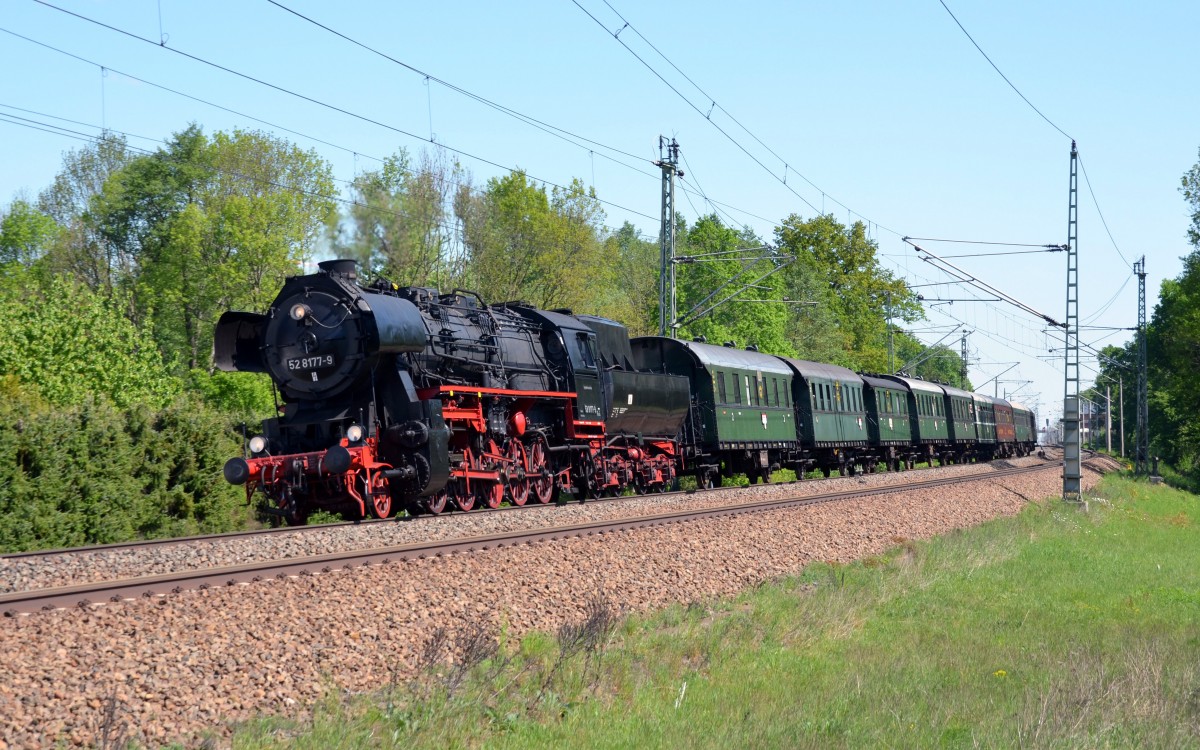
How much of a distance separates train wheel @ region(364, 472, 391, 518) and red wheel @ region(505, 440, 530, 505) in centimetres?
277

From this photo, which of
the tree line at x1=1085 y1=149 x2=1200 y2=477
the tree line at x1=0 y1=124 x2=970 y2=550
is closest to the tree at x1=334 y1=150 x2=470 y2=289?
the tree line at x1=0 y1=124 x2=970 y2=550

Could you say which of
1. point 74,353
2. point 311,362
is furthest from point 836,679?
point 74,353

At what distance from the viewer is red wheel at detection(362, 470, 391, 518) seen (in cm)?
1564

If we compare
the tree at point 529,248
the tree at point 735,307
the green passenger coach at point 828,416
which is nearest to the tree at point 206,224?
the tree at point 529,248

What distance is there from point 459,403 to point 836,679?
9331 mm

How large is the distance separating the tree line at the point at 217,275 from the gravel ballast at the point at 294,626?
25.0ft

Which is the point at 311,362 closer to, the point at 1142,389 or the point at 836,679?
the point at 836,679

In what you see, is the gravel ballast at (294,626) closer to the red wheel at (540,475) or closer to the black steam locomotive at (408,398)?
the black steam locomotive at (408,398)

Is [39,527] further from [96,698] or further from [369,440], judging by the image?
→ [96,698]

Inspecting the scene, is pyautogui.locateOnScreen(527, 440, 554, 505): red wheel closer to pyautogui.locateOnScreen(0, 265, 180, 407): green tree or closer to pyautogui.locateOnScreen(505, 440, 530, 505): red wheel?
pyautogui.locateOnScreen(505, 440, 530, 505): red wheel

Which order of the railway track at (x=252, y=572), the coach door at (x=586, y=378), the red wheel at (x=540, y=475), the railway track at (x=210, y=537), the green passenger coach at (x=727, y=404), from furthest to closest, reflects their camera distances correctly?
the green passenger coach at (x=727, y=404), the coach door at (x=586, y=378), the red wheel at (x=540, y=475), the railway track at (x=210, y=537), the railway track at (x=252, y=572)

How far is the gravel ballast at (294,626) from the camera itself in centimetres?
636

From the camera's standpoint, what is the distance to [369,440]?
1570 centimetres

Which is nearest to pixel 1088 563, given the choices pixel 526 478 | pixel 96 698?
pixel 526 478
